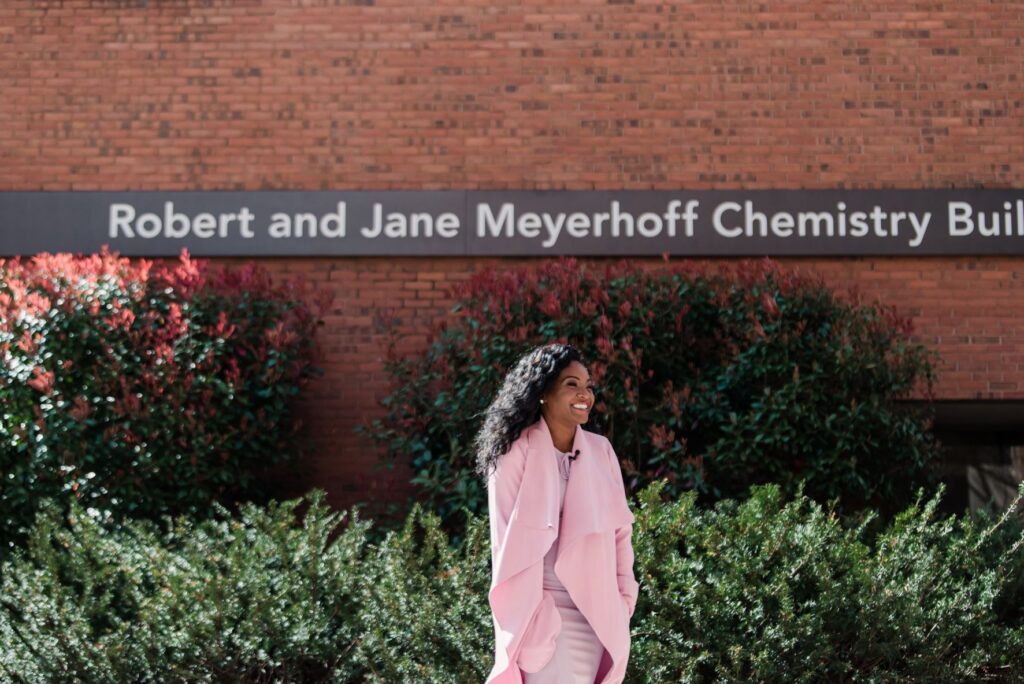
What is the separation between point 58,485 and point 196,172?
302cm

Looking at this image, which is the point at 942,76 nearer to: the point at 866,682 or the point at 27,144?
the point at 866,682

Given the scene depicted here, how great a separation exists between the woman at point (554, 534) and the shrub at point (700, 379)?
12.1 ft

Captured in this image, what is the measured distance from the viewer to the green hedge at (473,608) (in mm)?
6090

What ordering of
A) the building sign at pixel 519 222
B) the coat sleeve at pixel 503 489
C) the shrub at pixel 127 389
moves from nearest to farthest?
1. the coat sleeve at pixel 503 489
2. the shrub at pixel 127 389
3. the building sign at pixel 519 222

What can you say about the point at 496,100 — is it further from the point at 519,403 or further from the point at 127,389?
the point at 519,403

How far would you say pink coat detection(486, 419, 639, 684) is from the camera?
4.11 meters

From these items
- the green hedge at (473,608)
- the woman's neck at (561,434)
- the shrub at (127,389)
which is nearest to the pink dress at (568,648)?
the woman's neck at (561,434)

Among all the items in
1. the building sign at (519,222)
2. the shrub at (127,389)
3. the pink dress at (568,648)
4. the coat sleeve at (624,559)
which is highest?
the building sign at (519,222)

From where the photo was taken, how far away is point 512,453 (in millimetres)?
4367

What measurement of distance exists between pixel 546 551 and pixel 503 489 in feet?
0.89

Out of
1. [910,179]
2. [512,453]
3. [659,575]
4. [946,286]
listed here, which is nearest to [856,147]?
[910,179]

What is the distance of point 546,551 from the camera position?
13.8 feet

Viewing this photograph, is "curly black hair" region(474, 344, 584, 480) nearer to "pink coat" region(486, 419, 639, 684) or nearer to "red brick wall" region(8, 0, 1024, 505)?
"pink coat" region(486, 419, 639, 684)

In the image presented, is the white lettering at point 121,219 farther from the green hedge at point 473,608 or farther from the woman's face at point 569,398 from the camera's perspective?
the woman's face at point 569,398
